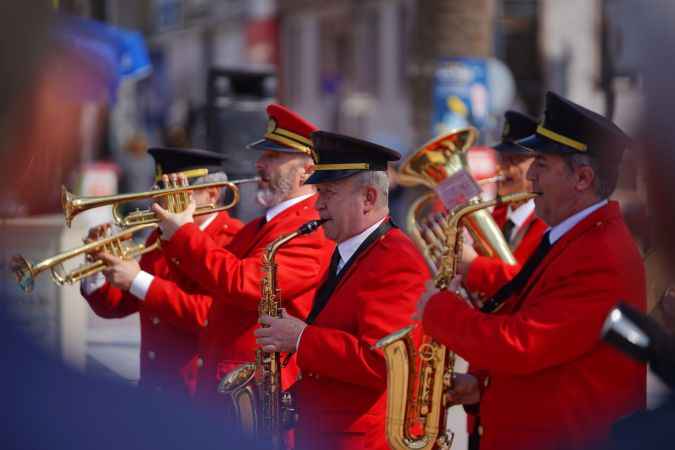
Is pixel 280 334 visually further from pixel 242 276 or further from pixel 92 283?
pixel 92 283

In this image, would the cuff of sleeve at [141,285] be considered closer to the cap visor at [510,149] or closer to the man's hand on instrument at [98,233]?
the man's hand on instrument at [98,233]

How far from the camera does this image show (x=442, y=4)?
10891 mm

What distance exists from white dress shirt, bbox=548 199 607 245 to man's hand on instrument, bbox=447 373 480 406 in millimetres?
536

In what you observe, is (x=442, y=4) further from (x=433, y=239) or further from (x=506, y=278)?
(x=506, y=278)

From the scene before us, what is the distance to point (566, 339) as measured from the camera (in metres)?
2.78

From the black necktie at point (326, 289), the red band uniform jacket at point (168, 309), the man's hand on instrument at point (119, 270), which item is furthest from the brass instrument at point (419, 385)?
the man's hand on instrument at point (119, 270)

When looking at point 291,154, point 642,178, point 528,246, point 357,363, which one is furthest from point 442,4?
point 642,178

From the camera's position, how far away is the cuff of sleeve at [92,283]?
5027 millimetres

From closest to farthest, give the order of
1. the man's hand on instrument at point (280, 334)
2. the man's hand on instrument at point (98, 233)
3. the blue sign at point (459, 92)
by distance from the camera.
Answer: the man's hand on instrument at point (280, 334) < the man's hand on instrument at point (98, 233) < the blue sign at point (459, 92)

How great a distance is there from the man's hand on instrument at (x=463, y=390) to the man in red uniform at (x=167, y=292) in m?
1.38

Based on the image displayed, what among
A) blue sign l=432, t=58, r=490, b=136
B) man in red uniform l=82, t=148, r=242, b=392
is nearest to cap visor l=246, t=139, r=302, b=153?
man in red uniform l=82, t=148, r=242, b=392

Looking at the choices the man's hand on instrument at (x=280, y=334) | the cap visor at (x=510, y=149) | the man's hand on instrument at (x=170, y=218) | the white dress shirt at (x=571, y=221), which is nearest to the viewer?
the white dress shirt at (x=571, y=221)

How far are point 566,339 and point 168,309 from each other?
2.12m

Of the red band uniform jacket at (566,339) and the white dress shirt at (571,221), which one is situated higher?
the white dress shirt at (571,221)
